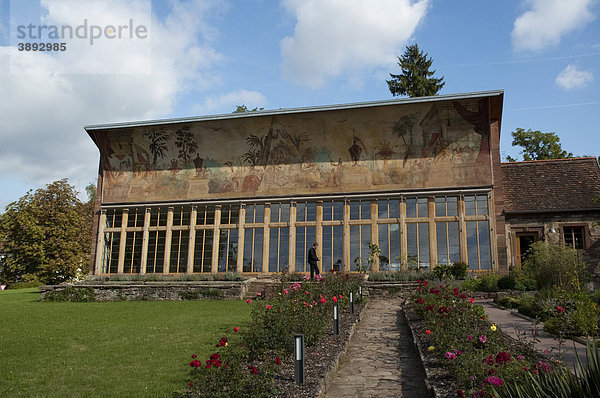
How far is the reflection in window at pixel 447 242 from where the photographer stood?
68.8 feet

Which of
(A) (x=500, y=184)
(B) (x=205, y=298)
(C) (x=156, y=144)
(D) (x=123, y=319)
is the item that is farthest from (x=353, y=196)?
(D) (x=123, y=319)

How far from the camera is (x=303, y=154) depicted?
23.5 metres

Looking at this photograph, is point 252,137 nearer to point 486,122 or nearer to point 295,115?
point 295,115

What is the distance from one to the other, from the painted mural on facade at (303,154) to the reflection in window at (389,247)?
6.43 ft

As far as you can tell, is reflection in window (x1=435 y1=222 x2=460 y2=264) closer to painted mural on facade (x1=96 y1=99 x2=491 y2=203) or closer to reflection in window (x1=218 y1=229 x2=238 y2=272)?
painted mural on facade (x1=96 y1=99 x2=491 y2=203)

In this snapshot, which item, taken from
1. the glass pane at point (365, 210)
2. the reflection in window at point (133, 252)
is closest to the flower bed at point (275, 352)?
the glass pane at point (365, 210)

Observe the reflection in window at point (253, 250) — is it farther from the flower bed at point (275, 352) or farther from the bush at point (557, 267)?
the bush at point (557, 267)

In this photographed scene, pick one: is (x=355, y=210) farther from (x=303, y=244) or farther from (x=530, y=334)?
(x=530, y=334)

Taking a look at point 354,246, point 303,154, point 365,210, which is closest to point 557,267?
point 354,246

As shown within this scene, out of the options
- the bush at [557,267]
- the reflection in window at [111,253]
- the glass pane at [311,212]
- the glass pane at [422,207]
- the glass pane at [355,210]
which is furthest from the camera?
the reflection in window at [111,253]

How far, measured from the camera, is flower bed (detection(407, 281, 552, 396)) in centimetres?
469

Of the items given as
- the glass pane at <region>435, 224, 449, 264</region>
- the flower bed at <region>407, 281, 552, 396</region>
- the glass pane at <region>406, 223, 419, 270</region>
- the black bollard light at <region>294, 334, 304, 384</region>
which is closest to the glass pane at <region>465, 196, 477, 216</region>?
the glass pane at <region>435, 224, 449, 264</region>

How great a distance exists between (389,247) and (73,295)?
45.2ft

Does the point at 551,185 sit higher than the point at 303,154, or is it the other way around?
the point at 303,154
